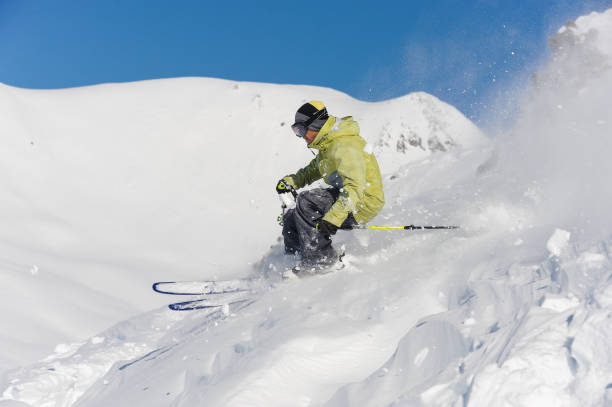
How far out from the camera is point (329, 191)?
18.7ft

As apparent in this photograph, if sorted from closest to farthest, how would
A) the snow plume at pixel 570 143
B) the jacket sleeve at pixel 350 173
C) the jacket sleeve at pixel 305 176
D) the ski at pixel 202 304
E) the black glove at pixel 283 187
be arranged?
the snow plume at pixel 570 143, the jacket sleeve at pixel 350 173, the ski at pixel 202 304, the black glove at pixel 283 187, the jacket sleeve at pixel 305 176

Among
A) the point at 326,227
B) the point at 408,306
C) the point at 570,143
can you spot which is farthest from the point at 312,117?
the point at 570,143

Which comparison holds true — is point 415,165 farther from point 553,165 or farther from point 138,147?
point 138,147

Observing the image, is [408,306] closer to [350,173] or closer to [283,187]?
[350,173]

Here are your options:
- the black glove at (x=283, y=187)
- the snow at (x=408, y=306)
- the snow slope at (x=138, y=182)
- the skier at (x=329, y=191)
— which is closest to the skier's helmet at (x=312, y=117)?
the skier at (x=329, y=191)

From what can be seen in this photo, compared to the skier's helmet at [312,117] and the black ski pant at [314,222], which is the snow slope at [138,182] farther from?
the skier's helmet at [312,117]

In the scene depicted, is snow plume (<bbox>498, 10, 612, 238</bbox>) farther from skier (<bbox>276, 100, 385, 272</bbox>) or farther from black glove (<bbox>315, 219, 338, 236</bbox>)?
black glove (<bbox>315, 219, 338, 236</bbox>)

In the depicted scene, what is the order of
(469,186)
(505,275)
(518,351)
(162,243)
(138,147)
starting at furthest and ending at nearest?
(138,147) < (162,243) < (469,186) < (505,275) < (518,351)

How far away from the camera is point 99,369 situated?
4902 millimetres

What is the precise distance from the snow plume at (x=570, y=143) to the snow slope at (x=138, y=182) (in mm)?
5243

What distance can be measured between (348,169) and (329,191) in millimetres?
856

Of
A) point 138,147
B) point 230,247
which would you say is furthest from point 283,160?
point 230,247

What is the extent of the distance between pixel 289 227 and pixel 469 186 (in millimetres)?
3383

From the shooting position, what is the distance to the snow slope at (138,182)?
8.24m
